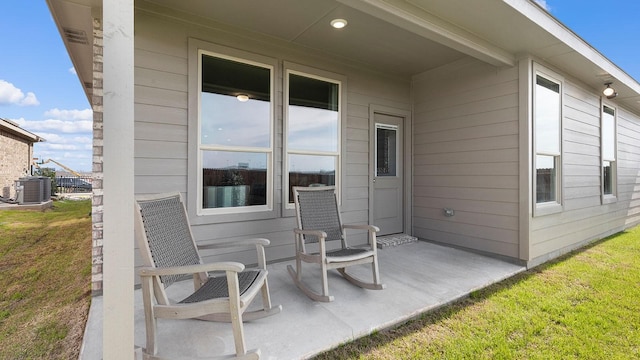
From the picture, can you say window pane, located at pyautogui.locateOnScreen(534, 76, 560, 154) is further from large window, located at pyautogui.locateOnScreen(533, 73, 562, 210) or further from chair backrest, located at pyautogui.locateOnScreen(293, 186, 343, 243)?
chair backrest, located at pyautogui.locateOnScreen(293, 186, 343, 243)

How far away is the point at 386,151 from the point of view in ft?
15.9

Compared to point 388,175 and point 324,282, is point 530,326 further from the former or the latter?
point 388,175

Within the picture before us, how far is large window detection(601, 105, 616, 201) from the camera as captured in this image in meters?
5.45

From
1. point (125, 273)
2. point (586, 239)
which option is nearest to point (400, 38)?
point (125, 273)

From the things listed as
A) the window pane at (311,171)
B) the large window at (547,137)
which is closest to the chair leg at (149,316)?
the window pane at (311,171)

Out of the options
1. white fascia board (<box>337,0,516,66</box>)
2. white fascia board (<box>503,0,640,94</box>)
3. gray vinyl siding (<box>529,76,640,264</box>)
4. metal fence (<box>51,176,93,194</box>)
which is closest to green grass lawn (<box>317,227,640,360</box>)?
gray vinyl siding (<box>529,76,640,264</box>)

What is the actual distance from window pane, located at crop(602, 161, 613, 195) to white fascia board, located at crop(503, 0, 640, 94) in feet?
5.43

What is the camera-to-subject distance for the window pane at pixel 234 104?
3248 millimetres

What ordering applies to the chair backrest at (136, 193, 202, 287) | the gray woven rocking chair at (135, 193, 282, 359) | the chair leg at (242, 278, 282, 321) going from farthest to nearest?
1. the chair leg at (242, 278, 282, 321)
2. the chair backrest at (136, 193, 202, 287)
3. the gray woven rocking chair at (135, 193, 282, 359)

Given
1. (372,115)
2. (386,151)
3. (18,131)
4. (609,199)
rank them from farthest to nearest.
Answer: (18,131), (609,199), (386,151), (372,115)

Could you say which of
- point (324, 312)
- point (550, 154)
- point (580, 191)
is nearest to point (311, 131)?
point (324, 312)

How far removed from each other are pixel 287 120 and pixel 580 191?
4.77 metres

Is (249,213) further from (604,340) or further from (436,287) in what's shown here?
(604,340)

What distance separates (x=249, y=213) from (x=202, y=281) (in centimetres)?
123
